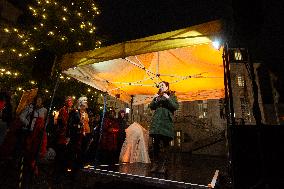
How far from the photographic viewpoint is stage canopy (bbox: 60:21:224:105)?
201 inches

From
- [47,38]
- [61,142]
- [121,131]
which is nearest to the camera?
[61,142]

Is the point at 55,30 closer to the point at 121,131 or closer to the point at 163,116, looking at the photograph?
the point at 121,131

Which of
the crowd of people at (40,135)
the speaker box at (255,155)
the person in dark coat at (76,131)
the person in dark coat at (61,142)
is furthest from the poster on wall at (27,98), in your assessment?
the speaker box at (255,155)

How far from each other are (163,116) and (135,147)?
305 cm

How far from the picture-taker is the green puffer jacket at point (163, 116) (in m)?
5.88

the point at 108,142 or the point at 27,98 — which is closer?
the point at 27,98

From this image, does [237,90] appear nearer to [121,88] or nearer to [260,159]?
[121,88]

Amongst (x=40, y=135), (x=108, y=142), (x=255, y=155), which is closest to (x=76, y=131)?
(x=40, y=135)

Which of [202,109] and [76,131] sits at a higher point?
[202,109]

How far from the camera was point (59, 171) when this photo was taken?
21.9ft

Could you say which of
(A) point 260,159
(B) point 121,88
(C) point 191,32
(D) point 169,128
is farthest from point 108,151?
(A) point 260,159

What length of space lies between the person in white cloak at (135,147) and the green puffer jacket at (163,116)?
2.72m

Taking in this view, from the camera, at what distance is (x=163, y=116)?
6.05 m

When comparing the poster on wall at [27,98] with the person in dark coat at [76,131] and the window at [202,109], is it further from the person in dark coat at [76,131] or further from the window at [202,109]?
the window at [202,109]
